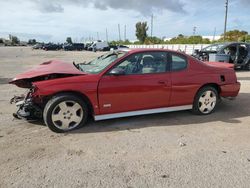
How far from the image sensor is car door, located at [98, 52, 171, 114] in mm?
4227

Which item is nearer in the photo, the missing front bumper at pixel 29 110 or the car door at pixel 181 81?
the missing front bumper at pixel 29 110

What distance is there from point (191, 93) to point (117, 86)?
5.55 ft

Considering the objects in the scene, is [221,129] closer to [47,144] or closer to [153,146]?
[153,146]

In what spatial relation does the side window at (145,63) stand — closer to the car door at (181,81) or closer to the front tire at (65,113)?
the car door at (181,81)

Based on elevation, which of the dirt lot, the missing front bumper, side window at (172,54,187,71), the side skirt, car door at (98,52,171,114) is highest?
side window at (172,54,187,71)

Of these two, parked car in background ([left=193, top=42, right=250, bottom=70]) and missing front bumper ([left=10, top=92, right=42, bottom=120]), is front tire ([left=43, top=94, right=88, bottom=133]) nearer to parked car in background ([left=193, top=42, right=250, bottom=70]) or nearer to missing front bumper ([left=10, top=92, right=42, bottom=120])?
missing front bumper ([left=10, top=92, right=42, bottom=120])

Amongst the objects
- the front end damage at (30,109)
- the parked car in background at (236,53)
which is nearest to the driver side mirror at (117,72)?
the front end damage at (30,109)

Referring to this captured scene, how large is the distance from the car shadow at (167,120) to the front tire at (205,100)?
13 cm

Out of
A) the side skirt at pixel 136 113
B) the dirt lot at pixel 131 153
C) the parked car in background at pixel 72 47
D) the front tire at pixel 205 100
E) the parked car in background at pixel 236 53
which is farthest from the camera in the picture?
the parked car in background at pixel 72 47

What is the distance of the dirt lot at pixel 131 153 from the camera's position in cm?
283

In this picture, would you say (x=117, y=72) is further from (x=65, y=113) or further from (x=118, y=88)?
(x=65, y=113)

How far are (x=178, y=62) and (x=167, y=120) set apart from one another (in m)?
1.22

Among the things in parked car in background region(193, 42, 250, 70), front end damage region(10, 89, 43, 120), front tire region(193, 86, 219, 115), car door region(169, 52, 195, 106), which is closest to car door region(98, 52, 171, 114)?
car door region(169, 52, 195, 106)

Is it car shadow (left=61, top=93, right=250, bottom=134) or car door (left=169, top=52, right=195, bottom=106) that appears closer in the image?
car shadow (left=61, top=93, right=250, bottom=134)
